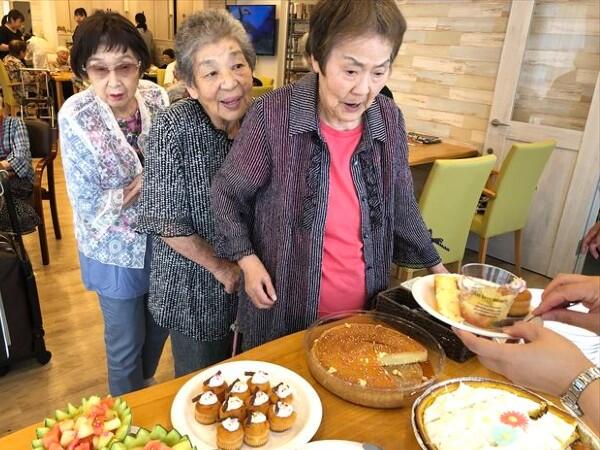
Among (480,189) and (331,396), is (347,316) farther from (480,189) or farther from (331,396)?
(480,189)

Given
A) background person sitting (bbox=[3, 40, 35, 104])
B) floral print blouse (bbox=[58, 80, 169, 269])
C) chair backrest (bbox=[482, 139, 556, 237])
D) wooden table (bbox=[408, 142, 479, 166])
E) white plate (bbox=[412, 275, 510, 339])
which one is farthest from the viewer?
background person sitting (bbox=[3, 40, 35, 104])

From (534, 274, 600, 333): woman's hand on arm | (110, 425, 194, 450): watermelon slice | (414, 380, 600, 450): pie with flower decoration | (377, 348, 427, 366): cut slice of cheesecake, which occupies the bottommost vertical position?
(377, 348, 427, 366): cut slice of cheesecake

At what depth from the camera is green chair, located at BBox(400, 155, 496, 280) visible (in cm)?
259

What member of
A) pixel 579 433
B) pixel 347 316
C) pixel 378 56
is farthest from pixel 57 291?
pixel 579 433

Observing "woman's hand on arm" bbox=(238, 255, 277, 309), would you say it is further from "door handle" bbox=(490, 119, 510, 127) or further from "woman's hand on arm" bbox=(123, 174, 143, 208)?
"door handle" bbox=(490, 119, 510, 127)

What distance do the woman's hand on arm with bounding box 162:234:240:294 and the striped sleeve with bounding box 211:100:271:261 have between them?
0.33ft

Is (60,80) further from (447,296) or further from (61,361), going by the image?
(447,296)

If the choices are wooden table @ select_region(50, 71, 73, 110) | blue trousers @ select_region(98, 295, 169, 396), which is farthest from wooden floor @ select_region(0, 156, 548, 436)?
wooden table @ select_region(50, 71, 73, 110)

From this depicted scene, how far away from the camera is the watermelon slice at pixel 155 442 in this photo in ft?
2.19

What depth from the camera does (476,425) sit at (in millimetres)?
838

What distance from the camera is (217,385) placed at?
2.94 ft

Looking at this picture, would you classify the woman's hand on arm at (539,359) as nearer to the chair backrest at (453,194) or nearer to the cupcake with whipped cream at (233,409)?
the cupcake with whipped cream at (233,409)

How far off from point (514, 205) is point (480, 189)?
2.07ft

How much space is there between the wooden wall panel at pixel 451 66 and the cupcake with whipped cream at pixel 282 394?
11.2 feet
